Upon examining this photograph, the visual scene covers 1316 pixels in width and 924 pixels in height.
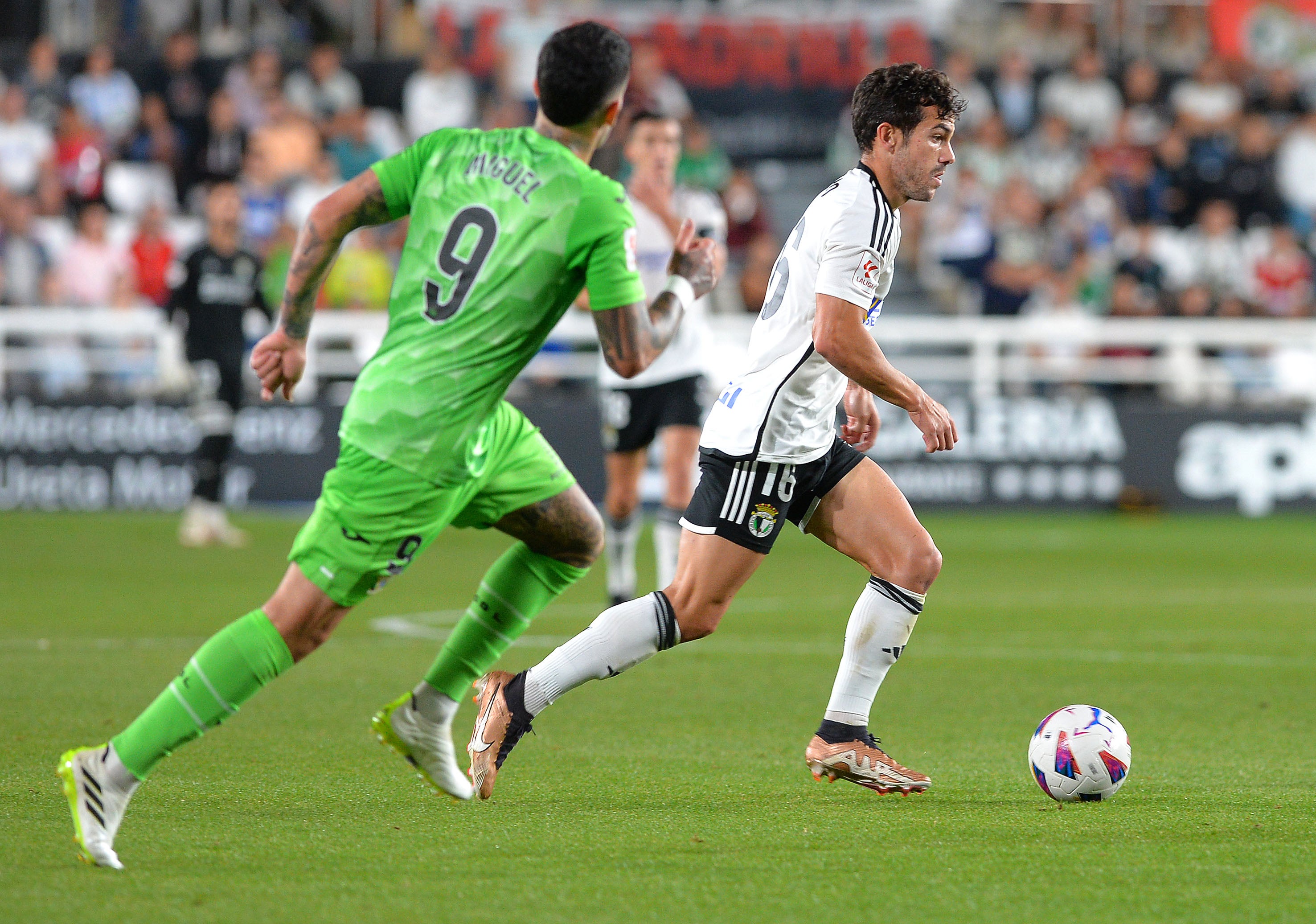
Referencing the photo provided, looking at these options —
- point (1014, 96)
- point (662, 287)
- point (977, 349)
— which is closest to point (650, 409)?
point (662, 287)

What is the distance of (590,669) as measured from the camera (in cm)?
540

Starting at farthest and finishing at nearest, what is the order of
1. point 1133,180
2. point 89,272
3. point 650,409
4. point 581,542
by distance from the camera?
point 1133,180 → point 89,272 → point 650,409 → point 581,542

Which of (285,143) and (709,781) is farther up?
(285,143)

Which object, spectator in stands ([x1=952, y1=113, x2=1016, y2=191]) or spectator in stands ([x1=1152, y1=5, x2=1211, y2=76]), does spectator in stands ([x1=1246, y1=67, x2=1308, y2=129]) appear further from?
spectator in stands ([x1=952, y1=113, x2=1016, y2=191])

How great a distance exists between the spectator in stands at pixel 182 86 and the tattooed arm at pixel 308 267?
50.5 feet

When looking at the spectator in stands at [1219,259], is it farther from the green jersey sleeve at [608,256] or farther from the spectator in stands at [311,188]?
the green jersey sleeve at [608,256]

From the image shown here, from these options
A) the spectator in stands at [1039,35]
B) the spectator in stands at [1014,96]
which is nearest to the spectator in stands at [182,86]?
the spectator in stands at [1014,96]

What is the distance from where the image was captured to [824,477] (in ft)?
18.4

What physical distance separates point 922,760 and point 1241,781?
3.40ft

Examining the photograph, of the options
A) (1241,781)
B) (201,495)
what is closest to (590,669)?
(1241,781)

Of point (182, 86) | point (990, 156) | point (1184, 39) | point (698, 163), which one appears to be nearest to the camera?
point (698, 163)

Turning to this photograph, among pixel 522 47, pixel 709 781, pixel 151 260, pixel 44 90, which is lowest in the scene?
pixel 709 781

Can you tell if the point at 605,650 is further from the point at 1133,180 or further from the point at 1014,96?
the point at 1014,96

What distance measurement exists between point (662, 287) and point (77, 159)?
35.3 feet
